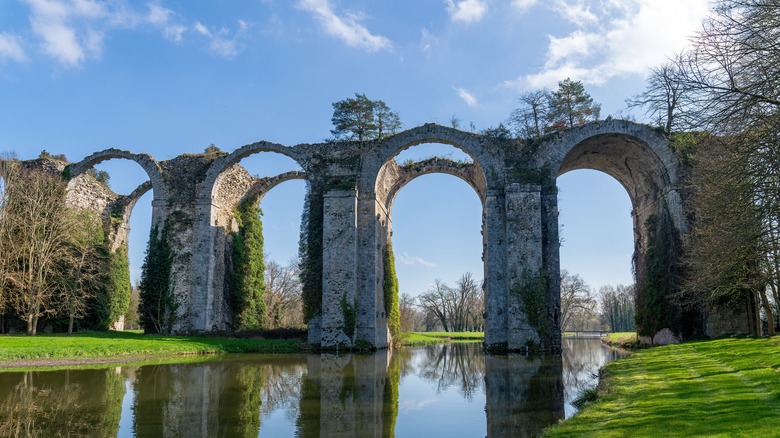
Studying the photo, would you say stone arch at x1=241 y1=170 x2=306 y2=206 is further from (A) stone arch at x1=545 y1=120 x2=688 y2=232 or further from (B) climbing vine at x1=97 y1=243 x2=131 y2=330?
(A) stone arch at x1=545 y1=120 x2=688 y2=232

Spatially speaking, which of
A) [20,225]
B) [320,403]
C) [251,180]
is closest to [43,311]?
[20,225]

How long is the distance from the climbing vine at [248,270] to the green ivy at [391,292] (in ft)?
23.5

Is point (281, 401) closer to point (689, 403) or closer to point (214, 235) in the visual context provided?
point (689, 403)

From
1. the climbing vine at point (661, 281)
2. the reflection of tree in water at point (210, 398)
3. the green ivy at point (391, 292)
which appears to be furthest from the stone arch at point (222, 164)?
the climbing vine at point (661, 281)

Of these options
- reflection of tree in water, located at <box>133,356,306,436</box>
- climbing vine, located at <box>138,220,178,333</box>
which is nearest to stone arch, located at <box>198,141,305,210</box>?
climbing vine, located at <box>138,220,178,333</box>

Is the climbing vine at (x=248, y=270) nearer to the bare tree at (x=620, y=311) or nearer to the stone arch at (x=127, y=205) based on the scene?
the stone arch at (x=127, y=205)

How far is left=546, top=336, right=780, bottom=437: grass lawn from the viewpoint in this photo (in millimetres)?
5838

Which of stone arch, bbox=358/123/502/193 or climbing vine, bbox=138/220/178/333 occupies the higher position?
stone arch, bbox=358/123/502/193

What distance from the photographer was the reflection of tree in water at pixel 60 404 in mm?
6969

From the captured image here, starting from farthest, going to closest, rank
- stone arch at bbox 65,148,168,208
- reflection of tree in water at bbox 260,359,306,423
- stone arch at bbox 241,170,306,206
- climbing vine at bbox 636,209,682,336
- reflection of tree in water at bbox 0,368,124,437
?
stone arch at bbox 241,170,306,206
stone arch at bbox 65,148,168,208
climbing vine at bbox 636,209,682,336
reflection of tree in water at bbox 260,359,306,423
reflection of tree in water at bbox 0,368,124,437

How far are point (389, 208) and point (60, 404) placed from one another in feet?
70.8

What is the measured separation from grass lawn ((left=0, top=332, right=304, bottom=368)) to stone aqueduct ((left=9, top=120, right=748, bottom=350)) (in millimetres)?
2591

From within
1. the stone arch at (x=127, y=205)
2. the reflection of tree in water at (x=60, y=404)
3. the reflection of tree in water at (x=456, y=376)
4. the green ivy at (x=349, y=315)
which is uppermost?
the stone arch at (x=127, y=205)

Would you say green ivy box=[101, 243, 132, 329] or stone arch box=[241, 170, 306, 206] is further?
stone arch box=[241, 170, 306, 206]
